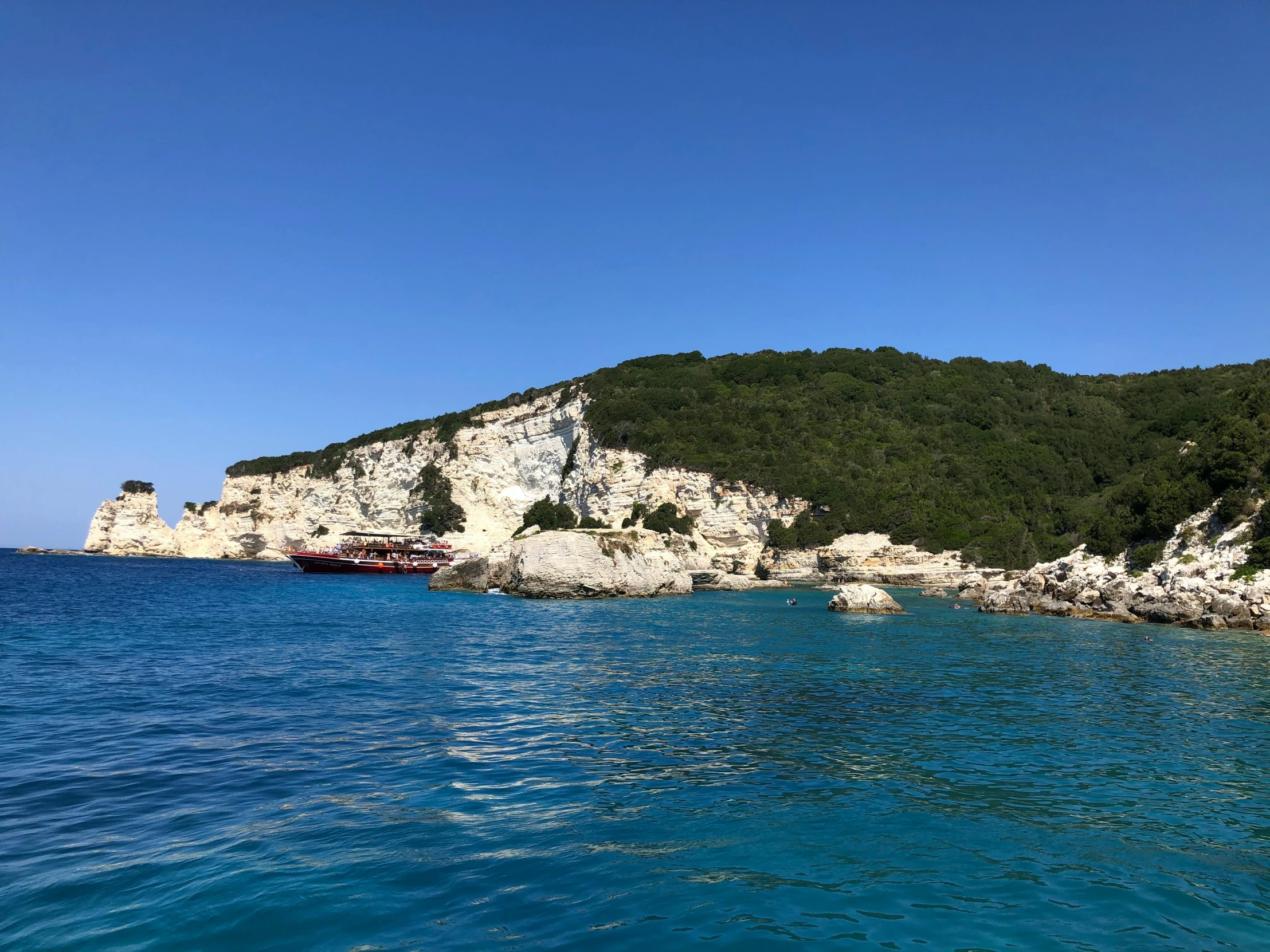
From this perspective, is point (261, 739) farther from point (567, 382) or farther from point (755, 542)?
point (567, 382)

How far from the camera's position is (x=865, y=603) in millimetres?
37594

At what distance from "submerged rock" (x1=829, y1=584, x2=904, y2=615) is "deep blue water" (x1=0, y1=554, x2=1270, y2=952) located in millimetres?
17207

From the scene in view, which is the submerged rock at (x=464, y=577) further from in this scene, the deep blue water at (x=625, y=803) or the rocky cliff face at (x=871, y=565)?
the deep blue water at (x=625, y=803)

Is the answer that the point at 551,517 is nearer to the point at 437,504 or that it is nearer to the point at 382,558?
the point at 382,558

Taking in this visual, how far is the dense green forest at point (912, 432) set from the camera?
223ft

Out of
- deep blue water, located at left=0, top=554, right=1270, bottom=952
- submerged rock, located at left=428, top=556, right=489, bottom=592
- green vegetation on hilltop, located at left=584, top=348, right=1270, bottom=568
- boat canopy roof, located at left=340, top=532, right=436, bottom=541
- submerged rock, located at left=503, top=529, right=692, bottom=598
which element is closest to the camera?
deep blue water, located at left=0, top=554, right=1270, bottom=952

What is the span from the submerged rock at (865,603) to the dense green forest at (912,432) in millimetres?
17771

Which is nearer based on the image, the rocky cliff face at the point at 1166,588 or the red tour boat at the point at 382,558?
the rocky cliff face at the point at 1166,588

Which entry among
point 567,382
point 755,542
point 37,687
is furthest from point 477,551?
point 37,687

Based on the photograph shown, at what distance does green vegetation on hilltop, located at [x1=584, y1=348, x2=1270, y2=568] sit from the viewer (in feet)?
223

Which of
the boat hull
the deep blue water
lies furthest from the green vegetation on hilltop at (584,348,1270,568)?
the deep blue water

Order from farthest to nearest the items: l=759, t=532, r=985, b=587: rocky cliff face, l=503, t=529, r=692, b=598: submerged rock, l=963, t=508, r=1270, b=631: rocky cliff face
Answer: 1. l=759, t=532, r=985, b=587: rocky cliff face
2. l=503, t=529, r=692, b=598: submerged rock
3. l=963, t=508, r=1270, b=631: rocky cliff face

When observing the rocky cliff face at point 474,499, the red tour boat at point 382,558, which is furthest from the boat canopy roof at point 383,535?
the rocky cliff face at point 474,499

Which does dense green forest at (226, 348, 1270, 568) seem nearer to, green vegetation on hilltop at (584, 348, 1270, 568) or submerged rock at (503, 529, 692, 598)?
green vegetation on hilltop at (584, 348, 1270, 568)
